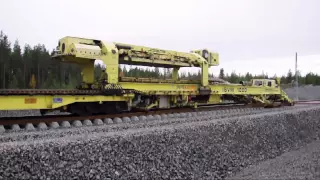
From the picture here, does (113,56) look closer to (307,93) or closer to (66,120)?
(66,120)

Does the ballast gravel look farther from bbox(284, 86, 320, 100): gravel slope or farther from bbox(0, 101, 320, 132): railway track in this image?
bbox(284, 86, 320, 100): gravel slope

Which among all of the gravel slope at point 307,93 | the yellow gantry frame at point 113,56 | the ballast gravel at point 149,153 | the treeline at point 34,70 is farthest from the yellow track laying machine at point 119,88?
the gravel slope at point 307,93

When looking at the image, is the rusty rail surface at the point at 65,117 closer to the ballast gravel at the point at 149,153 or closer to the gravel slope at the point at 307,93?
the ballast gravel at the point at 149,153

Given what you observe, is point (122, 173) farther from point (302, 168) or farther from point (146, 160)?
point (302, 168)

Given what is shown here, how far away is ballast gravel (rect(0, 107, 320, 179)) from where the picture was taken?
5062 mm

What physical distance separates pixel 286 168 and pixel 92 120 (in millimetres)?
6461

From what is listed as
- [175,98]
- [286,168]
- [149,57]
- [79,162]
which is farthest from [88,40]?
[286,168]

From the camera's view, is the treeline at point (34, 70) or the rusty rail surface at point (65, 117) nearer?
the rusty rail surface at point (65, 117)

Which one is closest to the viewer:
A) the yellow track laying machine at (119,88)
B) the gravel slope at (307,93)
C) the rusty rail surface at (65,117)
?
the rusty rail surface at (65,117)

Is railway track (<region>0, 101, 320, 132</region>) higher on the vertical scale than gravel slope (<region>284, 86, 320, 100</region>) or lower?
lower

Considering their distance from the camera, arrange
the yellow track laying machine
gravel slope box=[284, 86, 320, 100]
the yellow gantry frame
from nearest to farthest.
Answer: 1. the yellow track laying machine
2. the yellow gantry frame
3. gravel slope box=[284, 86, 320, 100]

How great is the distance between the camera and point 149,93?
1321 centimetres

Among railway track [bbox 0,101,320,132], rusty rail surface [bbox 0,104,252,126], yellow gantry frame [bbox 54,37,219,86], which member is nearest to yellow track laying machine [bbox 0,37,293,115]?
yellow gantry frame [bbox 54,37,219,86]

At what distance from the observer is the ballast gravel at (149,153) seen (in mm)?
5062
